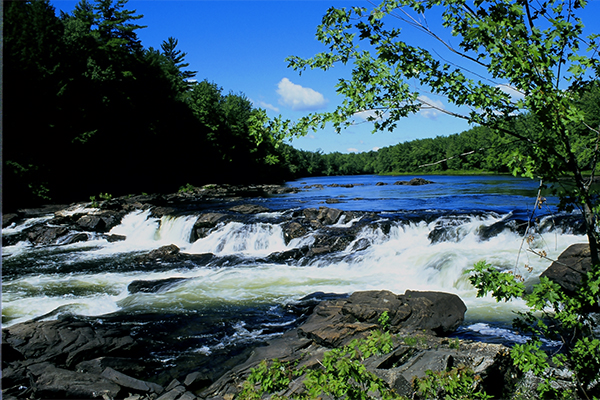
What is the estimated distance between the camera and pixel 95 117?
33.9 m

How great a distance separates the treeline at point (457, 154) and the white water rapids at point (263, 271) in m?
3.12

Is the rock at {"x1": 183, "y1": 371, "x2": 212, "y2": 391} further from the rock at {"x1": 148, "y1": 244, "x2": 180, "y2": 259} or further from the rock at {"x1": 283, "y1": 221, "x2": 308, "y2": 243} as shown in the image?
the rock at {"x1": 283, "y1": 221, "x2": 308, "y2": 243}

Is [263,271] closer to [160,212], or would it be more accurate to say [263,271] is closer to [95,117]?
[160,212]

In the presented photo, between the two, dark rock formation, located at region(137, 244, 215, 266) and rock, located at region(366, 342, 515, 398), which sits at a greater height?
rock, located at region(366, 342, 515, 398)

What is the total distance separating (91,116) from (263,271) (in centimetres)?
2830

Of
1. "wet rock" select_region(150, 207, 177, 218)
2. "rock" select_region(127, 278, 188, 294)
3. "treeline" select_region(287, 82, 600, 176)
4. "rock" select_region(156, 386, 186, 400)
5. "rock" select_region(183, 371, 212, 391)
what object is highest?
"treeline" select_region(287, 82, 600, 176)

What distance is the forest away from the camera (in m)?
27.6

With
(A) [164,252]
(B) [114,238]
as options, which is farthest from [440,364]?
(B) [114,238]

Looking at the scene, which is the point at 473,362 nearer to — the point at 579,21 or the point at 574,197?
the point at 574,197

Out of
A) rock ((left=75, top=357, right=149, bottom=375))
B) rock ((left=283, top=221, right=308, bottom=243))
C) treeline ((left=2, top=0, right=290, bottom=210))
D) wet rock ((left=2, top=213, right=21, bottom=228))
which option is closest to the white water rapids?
rock ((left=283, top=221, right=308, bottom=243))

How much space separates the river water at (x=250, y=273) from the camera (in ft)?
28.9

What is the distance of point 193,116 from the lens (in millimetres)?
51438

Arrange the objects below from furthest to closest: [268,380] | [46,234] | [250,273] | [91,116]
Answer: [91,116], [46,234], [250,273], [268,380]

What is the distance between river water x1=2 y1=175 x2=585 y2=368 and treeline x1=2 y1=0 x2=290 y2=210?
32.5 feet
